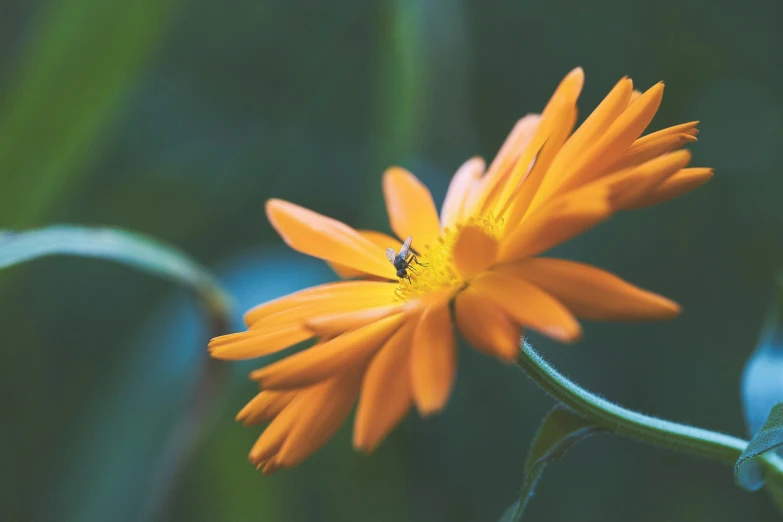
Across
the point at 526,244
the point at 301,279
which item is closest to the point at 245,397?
the point at 301,279

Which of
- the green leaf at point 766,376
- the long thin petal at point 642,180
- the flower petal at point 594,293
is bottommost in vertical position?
the green leaf at point 766,376

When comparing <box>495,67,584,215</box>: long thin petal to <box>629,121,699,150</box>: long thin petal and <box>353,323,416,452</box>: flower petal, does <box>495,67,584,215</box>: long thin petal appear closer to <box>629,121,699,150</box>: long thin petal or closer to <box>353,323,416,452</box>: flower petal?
<box>629,121,699,150</box>: long thin petal

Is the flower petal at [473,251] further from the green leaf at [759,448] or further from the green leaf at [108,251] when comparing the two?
the green leaf at [108,251]

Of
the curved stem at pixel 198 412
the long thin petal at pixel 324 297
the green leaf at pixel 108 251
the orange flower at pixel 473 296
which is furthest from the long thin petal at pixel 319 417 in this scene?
the curved stem at pixel 198 412

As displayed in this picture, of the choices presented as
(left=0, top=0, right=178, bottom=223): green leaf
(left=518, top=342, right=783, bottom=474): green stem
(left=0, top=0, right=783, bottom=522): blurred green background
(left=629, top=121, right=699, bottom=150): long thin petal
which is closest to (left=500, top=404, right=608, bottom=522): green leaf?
(left=518, top=342, right=783, bottom=474): green stem

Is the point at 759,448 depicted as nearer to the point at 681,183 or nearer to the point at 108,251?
the point at 681,183

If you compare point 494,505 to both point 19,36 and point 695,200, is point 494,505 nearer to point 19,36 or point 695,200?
point 695,200

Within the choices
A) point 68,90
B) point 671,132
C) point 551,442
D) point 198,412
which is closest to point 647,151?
point 671,132
